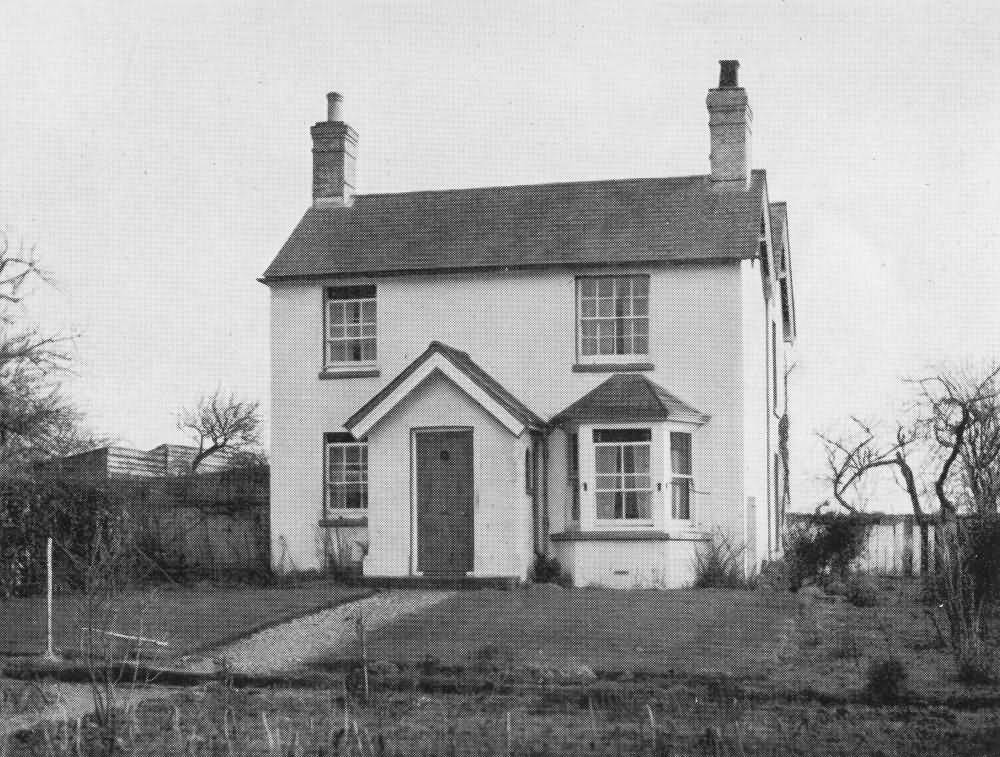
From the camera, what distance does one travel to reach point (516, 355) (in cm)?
2888

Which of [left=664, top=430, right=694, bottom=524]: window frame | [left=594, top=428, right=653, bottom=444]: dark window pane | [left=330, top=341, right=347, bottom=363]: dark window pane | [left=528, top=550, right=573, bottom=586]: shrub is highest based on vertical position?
[left=330, top=341, right=347, bottom=363]: dark window pane

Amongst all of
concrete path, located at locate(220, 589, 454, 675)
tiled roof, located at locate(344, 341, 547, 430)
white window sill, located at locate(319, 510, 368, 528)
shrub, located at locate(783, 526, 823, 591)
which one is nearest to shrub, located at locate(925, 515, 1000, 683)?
shrub, located at locate(783, 526, 823, 591)

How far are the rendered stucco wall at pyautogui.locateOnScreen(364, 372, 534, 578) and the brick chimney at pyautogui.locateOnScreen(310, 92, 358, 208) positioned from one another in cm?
595

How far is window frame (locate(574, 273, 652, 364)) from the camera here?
28484 mm

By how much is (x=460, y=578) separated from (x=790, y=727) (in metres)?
14.7

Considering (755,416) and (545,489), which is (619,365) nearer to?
(545,489)

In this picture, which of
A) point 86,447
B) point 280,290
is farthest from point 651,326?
point 86,447

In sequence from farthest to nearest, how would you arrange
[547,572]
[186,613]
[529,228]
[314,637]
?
[529,228] < [547,572] < [186,613] < [314,637]

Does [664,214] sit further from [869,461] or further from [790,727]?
[790,727]

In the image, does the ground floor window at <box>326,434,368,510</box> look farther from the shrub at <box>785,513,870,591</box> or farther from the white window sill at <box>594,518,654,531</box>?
the shrub at <box>785,513,870,591</box>

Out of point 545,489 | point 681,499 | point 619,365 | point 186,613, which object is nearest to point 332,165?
point 619,365

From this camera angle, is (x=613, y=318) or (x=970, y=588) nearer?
(x=970, y=588)

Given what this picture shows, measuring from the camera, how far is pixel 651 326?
28.4 meters

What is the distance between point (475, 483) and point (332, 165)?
26.8 feet
